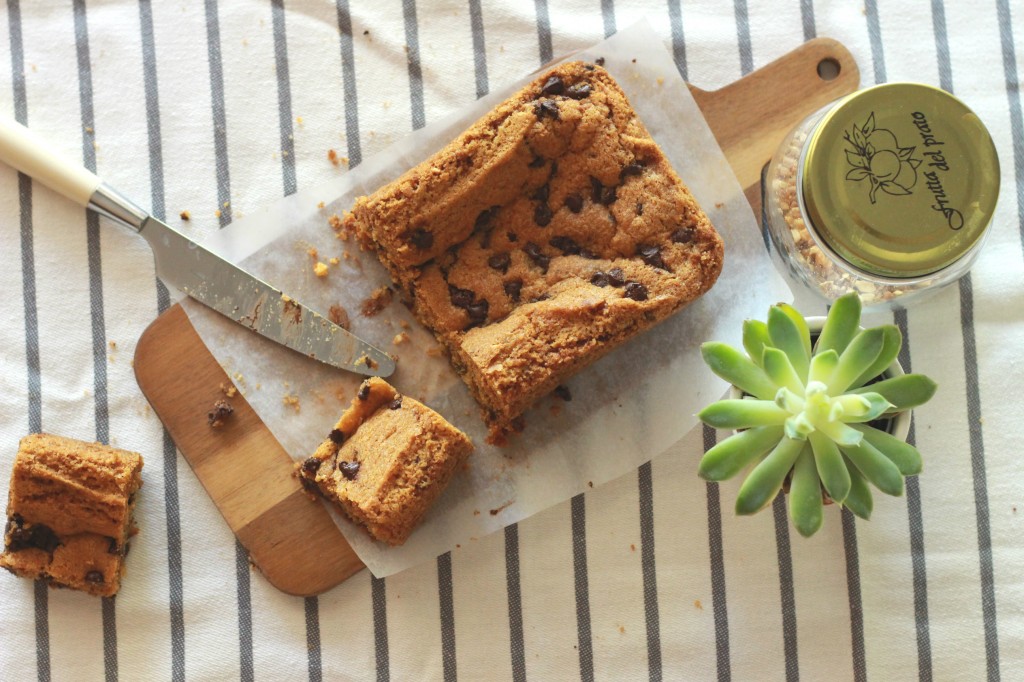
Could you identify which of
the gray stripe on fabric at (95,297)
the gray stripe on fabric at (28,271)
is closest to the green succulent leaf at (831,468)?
the gray stripe on fabric at (95,297)

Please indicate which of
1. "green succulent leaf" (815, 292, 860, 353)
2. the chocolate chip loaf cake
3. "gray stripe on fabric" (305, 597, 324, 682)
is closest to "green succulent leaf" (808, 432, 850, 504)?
"green succulent leaf" (815, 292, 860, 353)

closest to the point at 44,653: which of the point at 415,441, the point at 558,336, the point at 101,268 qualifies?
the point at 101,268

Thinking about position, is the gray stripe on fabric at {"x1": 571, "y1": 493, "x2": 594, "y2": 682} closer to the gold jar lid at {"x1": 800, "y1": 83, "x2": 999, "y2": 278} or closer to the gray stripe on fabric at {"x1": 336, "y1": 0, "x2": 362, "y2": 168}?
the gold jar lid at {"x1": 800, "y1": 83, "x2": 999, "y2": 278}

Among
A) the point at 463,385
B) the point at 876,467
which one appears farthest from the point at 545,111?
the point at 876,467

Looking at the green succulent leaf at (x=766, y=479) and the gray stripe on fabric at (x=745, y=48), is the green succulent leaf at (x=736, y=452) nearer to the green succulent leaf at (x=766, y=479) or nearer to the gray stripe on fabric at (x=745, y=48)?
the green succulent leaf at (x=766, y=479)

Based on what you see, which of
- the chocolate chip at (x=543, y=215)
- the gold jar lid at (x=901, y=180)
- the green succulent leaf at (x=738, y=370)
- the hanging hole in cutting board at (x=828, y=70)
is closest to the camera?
the green succulent leaf at (x=738, y=370)

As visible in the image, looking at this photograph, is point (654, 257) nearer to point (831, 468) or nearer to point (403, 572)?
point (831, 468)

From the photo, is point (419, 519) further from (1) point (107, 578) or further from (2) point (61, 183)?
(2) point (61, 183)
